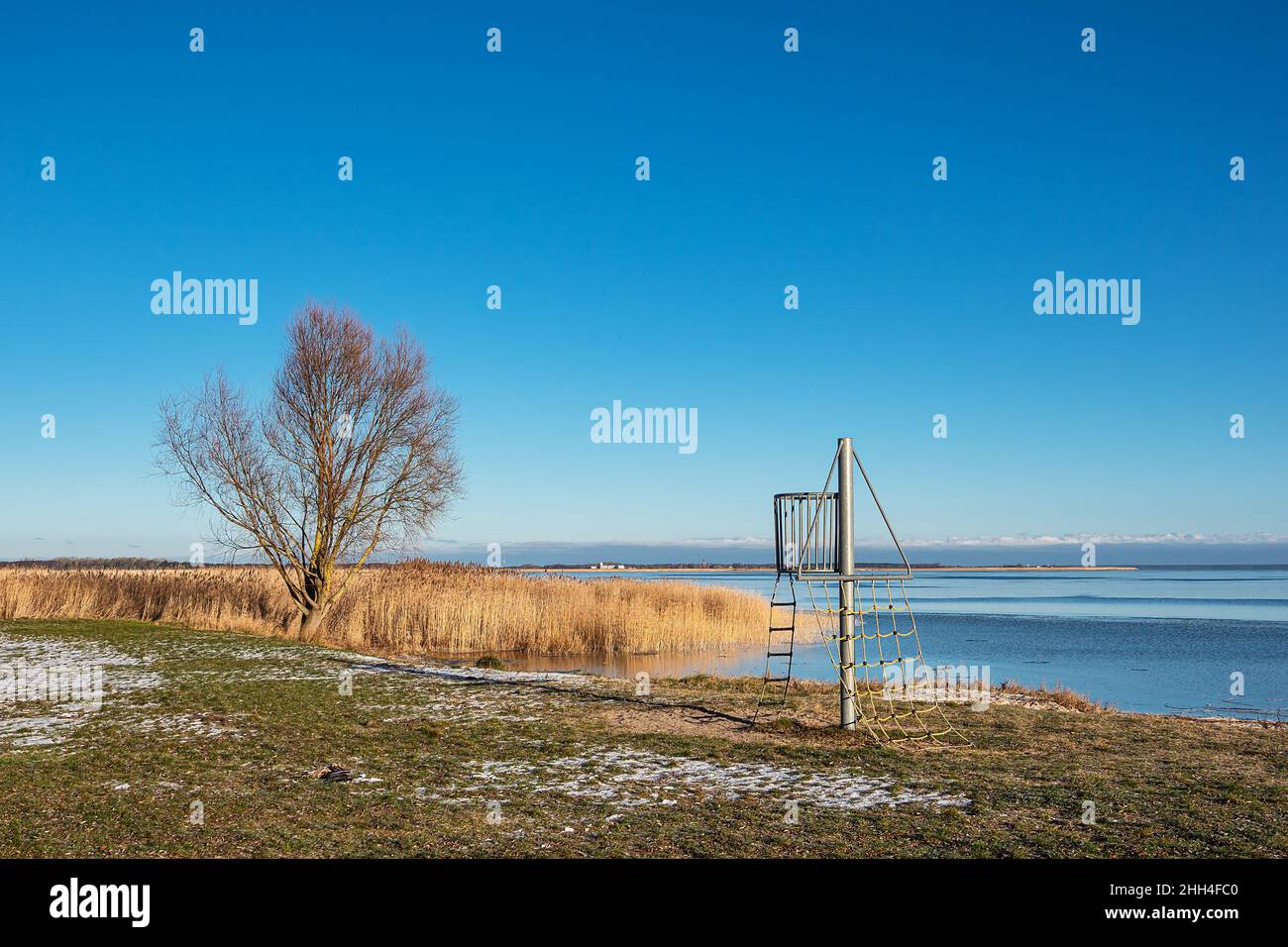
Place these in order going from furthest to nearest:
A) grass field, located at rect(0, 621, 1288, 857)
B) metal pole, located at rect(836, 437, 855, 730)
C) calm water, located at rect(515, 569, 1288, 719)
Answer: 1. calm water, located at rect(515, 569, 1288, 719)
2. metal pole, located at rect(836, 437, 855, 730)
3. grass field, located at rect(0, 621, 1288, 857)

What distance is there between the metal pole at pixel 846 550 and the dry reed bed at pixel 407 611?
1599 centimetres

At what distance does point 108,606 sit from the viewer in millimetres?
27000

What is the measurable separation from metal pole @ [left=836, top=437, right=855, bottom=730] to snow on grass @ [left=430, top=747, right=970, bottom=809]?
8.17 ft

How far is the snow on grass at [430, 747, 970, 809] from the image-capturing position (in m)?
8.03

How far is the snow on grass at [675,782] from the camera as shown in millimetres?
8031

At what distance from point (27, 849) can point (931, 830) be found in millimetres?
6524

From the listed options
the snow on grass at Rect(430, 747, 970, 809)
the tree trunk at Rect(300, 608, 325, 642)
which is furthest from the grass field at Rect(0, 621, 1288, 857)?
the tree trunk at Rect(300, 608, 325, 642)

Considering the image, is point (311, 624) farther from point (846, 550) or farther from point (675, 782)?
point (675, 782)

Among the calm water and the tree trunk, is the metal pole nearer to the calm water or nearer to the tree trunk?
the calm water

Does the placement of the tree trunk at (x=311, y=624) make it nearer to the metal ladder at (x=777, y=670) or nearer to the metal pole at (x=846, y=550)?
the metal ladder at (x=777, y=670)

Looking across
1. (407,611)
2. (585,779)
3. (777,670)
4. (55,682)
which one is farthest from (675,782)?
(407,611)

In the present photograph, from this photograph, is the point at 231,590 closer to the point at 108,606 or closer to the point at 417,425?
the point at 108,606
